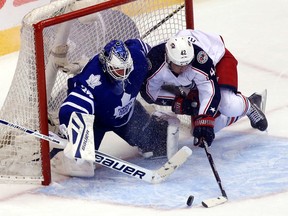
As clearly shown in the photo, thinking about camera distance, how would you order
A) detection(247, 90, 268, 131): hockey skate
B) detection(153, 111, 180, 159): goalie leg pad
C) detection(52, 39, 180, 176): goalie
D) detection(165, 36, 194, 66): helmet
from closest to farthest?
detection(52, 39, 180, 176): goalie
detection(165, 36, 194, 66): helmet
detection(153, 111, 180, 159): goalie leg pad
detection(247, 90, 268, 131): hockey skate

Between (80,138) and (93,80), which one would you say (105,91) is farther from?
(80,138)

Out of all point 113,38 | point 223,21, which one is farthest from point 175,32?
point 223,21

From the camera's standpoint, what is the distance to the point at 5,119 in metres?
4.84

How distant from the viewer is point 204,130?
4863 mm

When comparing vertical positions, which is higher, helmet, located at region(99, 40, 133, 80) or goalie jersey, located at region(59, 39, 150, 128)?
helmet, located at region(99, 40, 133, 80)

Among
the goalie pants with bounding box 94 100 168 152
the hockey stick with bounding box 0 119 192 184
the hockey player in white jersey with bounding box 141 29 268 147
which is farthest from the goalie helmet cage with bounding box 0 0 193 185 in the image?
the goalie pants with bounding box 94 100 168 152

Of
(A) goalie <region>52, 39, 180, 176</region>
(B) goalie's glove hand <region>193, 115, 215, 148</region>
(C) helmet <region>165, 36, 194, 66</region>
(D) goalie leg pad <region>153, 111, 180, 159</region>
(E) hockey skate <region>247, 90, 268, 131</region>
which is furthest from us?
(E) hockey skate <region>247, 90, 268, 131</region>

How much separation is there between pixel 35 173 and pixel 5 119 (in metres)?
0.26

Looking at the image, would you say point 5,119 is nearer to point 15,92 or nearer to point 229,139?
point 15,92

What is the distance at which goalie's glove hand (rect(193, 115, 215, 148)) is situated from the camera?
16.0ft

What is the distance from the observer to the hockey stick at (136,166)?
4.66 meters

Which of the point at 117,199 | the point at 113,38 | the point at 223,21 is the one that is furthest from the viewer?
the point at 223,21

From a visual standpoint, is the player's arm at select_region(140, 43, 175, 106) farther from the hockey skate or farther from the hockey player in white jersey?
the hockey skate

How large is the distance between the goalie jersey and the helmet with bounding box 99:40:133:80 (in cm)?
6
